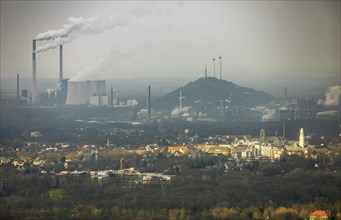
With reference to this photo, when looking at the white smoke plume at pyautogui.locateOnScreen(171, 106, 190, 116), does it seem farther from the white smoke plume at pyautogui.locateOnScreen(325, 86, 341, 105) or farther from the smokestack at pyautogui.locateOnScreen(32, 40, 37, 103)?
the white smoke plume at pyautogui.locateOnScreen(325, 86, 341, 105)

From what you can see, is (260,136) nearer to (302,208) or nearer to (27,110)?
(27,110)

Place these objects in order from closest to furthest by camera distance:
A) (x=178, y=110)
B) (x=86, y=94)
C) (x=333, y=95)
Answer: (x=333, y=95), (x=178, y=110), (x=86, y=94)

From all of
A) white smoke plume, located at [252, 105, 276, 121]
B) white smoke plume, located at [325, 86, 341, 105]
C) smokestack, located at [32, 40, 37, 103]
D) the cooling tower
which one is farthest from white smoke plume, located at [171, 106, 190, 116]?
white smoke plume, located at [325, 86, 341, 105]

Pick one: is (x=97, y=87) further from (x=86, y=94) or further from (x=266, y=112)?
(x=266, y=112)

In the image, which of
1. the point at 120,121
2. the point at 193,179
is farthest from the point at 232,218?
the point at 120,121

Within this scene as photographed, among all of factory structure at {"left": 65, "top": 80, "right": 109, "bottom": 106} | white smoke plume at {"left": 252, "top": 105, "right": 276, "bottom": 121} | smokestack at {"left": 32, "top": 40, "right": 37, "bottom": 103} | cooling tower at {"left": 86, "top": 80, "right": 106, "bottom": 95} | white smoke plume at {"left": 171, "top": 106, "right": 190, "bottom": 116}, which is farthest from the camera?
factory structure at {"left": 65, "top": 80, "right": 109, "bottom": 106}

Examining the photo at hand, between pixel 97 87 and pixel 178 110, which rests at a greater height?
pixel 97 87

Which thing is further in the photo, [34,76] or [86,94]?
[86,94]

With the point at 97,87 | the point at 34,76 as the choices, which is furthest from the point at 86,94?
the point at 34,76

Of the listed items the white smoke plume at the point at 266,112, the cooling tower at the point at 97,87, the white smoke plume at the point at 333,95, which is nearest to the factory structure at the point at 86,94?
the cooling tower at the point at 97,87
